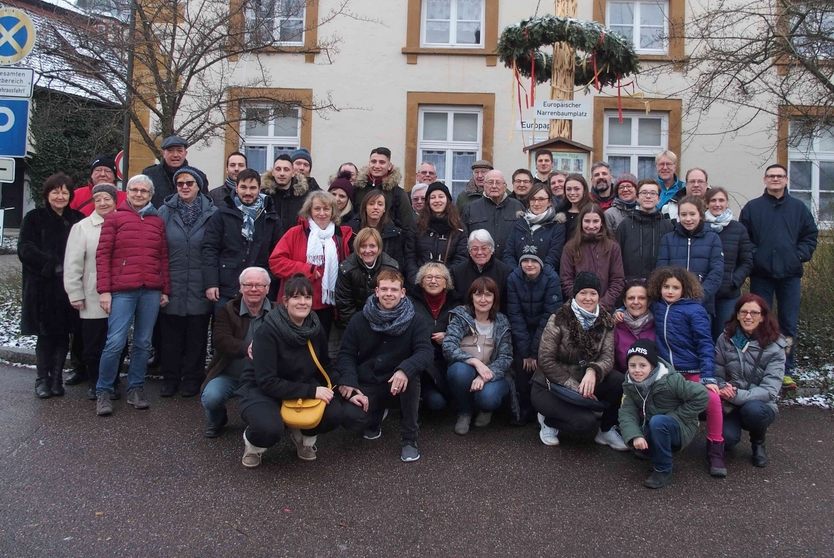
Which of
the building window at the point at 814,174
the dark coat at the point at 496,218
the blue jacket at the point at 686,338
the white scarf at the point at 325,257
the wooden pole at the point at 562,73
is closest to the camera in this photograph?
the blue jacket at the point at 686,338

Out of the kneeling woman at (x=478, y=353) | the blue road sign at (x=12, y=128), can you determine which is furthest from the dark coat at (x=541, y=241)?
the blue road sign at (x=12, y=128)

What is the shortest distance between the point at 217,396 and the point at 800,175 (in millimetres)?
12651

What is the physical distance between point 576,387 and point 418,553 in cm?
201

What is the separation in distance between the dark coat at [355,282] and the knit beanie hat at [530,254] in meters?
1.03

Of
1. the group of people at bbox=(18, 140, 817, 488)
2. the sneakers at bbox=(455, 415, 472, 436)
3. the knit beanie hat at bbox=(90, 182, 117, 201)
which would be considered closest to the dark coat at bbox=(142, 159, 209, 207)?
the group of people at bbox=(18, 140, 817, 488)

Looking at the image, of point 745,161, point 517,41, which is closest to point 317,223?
point 517,41

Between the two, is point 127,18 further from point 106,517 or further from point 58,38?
point 106,517

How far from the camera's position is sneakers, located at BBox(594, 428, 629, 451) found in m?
5.11

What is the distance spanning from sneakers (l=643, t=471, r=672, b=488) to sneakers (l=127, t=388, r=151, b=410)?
152 inches

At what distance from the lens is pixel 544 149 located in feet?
26.0

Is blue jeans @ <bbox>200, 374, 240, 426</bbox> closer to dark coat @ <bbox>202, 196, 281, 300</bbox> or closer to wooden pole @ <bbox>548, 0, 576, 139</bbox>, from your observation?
dark coat @ <bbox>202, 196, 281, 300</bbox>

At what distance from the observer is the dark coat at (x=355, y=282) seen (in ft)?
18.8

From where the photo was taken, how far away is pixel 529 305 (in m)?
5.67

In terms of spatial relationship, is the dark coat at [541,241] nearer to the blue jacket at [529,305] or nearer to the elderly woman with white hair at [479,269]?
the elderly woman with white hair at [479,269]
